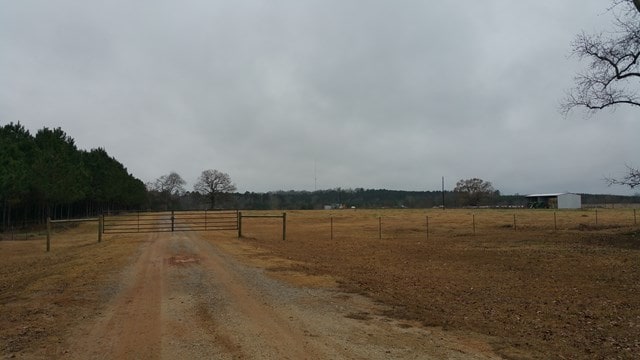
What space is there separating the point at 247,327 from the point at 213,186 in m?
126

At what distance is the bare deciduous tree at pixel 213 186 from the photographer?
130375 mm

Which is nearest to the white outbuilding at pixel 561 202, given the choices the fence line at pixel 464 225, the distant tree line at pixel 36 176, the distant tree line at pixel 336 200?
the distant tree line at pixel 336 200

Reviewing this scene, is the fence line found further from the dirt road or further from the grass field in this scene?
the dirt road

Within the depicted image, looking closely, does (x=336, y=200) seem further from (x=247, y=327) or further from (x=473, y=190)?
(x=247, y=327)

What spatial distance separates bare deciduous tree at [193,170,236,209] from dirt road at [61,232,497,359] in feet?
393

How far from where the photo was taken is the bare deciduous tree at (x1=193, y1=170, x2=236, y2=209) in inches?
5133

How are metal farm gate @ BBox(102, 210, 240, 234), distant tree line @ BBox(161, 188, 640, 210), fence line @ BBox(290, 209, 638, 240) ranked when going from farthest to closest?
1. distant tree line @ BBox(161, 188, 640, 210)
2. metal farm gate @ BBox(102, 210, 240, 234)
3. fence line @ BBox(290, 209, 638, 240)

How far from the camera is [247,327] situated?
8016 millimetres

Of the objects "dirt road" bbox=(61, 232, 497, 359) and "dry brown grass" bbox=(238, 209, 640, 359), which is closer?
"dirt road" bbox=(61, 232, 497, 359)

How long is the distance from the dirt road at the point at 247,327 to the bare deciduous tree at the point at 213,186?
119734 mm

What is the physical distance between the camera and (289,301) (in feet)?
33.9

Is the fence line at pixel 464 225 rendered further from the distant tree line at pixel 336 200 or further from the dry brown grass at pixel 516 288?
the distant tree line at pixel 336 200

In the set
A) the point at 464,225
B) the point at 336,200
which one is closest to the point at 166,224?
the point at 464,225

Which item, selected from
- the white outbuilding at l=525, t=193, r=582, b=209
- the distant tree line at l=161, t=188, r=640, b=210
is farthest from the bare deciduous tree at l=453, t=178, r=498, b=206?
the white outbuilding at l=525, t=193, r=582, b=209
